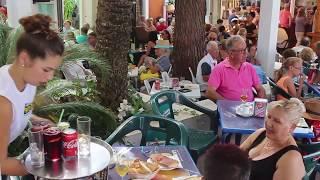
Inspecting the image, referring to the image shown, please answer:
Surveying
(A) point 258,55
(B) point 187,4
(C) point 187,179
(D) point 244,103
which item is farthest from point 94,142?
(A) point 258,55

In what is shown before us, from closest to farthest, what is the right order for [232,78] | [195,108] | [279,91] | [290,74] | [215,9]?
[195,108] < [232,78] < [279,91] < [290,74] < [215,9]

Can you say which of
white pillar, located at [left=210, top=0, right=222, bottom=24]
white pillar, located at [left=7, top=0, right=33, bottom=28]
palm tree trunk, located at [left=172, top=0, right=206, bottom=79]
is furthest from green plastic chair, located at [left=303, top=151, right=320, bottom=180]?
white pillar, located at [left=210, top=0, right=222, bottom=24]

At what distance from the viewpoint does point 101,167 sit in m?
2.00

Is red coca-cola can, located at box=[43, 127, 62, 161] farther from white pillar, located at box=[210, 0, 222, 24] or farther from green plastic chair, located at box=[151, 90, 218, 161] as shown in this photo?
white pillar, located at box=[210, 0, 222, 24]

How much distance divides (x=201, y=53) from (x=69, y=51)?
378 cm

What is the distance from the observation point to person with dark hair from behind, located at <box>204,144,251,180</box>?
1.78 m

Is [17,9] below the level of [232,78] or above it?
above

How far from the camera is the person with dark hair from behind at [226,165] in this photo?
178 cm

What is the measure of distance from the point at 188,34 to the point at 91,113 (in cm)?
369

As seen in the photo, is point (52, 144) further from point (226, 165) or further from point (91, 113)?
point (91, 113)

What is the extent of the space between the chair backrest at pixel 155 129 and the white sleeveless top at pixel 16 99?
1.25 meters

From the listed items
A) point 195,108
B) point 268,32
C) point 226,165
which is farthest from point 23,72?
point 268,32

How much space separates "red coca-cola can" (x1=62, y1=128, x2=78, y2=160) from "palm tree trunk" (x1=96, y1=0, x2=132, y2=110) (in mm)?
2504

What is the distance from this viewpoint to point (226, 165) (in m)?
1.79
